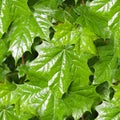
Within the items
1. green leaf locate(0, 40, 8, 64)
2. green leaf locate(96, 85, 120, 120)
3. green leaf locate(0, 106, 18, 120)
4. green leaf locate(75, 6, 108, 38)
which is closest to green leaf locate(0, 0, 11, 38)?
green leaf locate(0, 40, 8, 64)

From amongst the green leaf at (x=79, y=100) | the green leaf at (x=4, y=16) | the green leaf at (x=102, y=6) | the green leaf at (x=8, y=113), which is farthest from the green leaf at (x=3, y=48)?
the green leaf at (x=102, y=6)

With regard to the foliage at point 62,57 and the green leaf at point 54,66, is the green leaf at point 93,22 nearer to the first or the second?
the foliage at point 62,57

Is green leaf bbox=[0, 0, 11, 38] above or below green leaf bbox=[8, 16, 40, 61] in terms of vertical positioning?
above

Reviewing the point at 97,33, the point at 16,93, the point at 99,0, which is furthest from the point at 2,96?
the point at 99,0

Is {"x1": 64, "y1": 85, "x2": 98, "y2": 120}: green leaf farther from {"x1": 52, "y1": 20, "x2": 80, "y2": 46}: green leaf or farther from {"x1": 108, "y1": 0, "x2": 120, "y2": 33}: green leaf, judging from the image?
{"x1": 108, "y1": 0, "x2": 120, "y2": 33}: green leaf

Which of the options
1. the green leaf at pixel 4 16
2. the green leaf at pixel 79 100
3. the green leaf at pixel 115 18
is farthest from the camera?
the green leaf at pixel 79 100

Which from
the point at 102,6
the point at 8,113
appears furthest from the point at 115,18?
Answer: the point at 8,113

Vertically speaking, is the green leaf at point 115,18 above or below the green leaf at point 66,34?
A: above

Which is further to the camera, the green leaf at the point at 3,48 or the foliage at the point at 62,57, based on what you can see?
the green leaf at the point at 3,48

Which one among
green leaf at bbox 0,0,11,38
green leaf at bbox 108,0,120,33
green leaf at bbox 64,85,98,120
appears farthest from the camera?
green leaf at bbox 64,85,98,120
